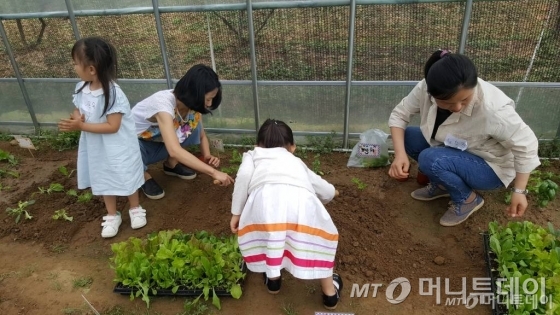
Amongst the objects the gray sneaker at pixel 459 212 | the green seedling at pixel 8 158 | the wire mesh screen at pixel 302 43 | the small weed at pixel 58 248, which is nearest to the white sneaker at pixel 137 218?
the small weed at pixel 58 248

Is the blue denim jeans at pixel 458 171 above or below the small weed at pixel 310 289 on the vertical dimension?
above

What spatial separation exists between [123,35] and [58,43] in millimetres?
674

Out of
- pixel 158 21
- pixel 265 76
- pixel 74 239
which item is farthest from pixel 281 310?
pixel 158 21

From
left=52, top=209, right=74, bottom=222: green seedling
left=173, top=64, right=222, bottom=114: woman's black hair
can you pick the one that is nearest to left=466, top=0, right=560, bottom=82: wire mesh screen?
left=173, top=64, right=222, bottom=114: woman's black hair

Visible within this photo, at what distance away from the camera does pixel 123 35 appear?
368 cm

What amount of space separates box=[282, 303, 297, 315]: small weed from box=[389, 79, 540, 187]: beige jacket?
134 centimetres

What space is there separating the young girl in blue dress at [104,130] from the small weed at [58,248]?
267 mm

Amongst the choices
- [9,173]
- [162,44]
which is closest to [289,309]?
[162,44]

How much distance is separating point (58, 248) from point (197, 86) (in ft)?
4.76

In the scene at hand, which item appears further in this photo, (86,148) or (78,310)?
(86,148)

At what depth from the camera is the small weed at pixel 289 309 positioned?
2248 millimetres

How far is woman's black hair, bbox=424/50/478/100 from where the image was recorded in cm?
203

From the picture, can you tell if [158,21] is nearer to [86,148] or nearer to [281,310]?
[86,148]

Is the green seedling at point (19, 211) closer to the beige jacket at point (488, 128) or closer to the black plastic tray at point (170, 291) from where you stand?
the black plastic tray at point (170, 291)
